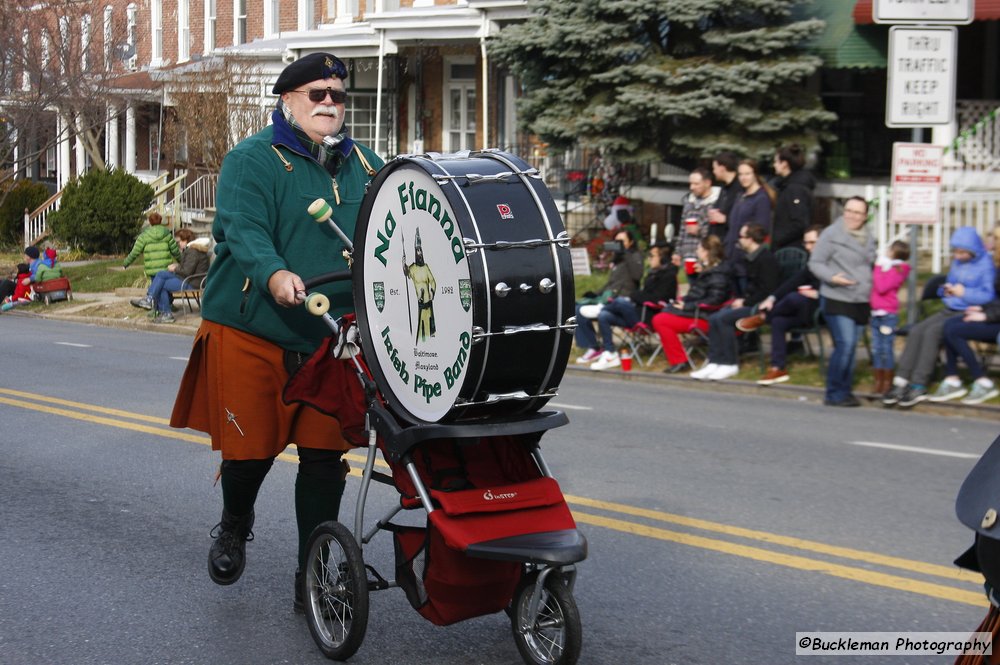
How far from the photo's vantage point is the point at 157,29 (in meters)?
44.5

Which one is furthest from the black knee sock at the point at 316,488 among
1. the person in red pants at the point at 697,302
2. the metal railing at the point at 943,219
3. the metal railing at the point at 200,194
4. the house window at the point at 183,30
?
the house window at the point at 183,30

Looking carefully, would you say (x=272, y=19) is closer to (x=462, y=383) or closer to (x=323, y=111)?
(x=323, y=111)

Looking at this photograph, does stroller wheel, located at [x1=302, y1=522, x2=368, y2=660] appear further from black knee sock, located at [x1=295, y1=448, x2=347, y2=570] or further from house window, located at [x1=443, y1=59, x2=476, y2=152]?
house window, located at [x1=443, y1=59, x2=476, y2=152]

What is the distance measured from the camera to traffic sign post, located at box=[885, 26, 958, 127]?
13.4 meters

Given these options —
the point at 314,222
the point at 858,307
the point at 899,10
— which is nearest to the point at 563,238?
the point at 314,222

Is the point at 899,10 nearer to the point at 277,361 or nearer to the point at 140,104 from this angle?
the point at 277,361

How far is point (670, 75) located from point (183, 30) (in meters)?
26.8

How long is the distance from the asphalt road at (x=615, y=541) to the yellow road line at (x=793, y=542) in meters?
0.02

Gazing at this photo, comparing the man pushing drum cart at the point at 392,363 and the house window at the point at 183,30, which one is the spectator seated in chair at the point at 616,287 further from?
the house window at the point at 183,30

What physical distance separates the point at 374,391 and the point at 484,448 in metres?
0.47

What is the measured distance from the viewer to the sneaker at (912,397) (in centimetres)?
1255

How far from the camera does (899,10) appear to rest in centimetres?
1336

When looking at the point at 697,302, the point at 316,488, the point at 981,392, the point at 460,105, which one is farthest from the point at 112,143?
the point at 316,488

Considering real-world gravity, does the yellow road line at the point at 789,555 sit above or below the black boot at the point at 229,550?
below
